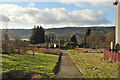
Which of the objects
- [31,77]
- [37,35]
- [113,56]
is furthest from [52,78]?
[37,35]

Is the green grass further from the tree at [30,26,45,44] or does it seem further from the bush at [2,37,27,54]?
the tree at [30,26,45,44]

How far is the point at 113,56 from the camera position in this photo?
11.1 meters

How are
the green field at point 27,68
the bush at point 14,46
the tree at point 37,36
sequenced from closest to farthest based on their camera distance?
the green field at point 27,68 < the bush at point 14,46 < the tree at point 37,36

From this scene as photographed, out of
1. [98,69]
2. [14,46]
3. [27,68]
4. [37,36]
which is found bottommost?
[98,69]

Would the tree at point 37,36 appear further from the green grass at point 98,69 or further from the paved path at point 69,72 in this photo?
the paved path at point 69,72

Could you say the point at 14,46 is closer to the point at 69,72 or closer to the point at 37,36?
the point at 69,72

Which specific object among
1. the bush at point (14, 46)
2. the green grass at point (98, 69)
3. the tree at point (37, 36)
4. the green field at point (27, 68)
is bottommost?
the green grass at point (98, 69)

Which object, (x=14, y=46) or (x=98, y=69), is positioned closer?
(x=98, y=69)

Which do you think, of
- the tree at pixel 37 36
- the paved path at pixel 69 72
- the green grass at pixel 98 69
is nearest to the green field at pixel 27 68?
the paved path at pixel 69 72

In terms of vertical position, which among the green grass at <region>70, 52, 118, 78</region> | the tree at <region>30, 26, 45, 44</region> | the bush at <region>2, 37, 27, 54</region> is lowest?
the green grass at <region>70, 52, 118, 78</region>

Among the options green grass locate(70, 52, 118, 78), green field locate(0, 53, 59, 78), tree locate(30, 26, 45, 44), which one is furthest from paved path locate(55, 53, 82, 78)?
tree locate(30, 26, 45, 44)

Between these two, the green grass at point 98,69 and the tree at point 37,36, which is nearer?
the green grass at point 98,69

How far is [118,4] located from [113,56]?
6.12m

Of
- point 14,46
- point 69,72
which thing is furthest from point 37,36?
point 69,72
